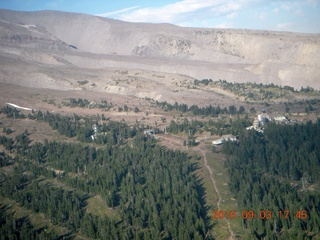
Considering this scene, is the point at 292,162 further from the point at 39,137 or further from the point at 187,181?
the point at 39,137

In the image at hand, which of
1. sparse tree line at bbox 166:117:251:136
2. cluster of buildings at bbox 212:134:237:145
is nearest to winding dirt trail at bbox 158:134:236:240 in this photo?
sparse tree line at bbox 166:117:251:136

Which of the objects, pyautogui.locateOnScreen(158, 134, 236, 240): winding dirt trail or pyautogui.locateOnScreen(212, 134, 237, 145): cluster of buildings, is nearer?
pyautogui.locateOnScreen(158, 134, 236, 240): winding dirt trail

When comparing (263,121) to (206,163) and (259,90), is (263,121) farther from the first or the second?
(259,90)

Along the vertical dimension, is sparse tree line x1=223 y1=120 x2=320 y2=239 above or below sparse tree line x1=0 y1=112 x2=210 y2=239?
above

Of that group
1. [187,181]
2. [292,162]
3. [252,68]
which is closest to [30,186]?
[187,181]

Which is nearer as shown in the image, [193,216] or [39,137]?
[193,216]

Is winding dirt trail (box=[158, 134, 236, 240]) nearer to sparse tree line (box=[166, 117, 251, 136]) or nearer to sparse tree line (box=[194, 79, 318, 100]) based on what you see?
sparse tree line (box=[166, 117, 251, 136])

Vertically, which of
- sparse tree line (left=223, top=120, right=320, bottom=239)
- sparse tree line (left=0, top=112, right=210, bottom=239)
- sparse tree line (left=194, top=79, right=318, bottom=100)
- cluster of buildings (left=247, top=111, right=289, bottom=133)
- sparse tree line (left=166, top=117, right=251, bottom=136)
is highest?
sparse tree line (left=194, top=79, right=318, bottom=100)

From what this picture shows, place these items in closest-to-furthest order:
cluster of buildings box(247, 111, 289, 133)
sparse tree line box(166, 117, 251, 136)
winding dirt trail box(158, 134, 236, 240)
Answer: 1. winding dirt trail box(158, 134, 236, 240)
2. sparse tree line box(166, 117, 251, 136)
3. cluster of buildings box(247, 111, 289, 133)
